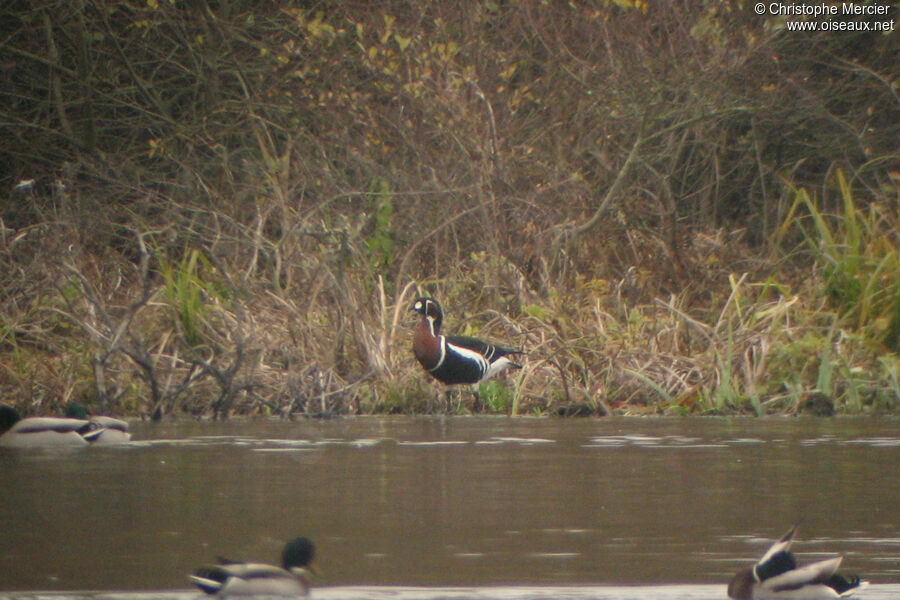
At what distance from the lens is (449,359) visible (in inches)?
472

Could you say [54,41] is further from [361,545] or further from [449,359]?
[361,545]

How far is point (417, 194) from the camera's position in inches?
581

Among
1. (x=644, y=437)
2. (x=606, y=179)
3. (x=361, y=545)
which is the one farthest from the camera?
(x=606, y=179)

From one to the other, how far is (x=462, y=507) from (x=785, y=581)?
2336 millimetres

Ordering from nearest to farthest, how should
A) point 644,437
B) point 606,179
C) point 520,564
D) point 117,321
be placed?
1. point 520,564
2. point 644,437
3. point 117,321
4. point 606,179

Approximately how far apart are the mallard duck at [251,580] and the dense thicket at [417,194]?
→ 6376 mm

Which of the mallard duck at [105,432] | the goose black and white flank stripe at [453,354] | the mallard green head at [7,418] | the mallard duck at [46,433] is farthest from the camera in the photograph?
the goose black and white flank stripe at [453,354]

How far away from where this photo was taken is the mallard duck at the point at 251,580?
200 inches

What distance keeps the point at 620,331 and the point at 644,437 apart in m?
2.96

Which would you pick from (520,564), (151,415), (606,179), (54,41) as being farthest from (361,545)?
(54,41)

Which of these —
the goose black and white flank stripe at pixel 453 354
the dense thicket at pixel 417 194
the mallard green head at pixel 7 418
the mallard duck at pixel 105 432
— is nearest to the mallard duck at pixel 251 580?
the mallard duck at pixel 105 432

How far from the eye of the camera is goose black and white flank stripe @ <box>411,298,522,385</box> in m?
12.0

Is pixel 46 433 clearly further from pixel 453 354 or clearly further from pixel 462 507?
pixel 462 507

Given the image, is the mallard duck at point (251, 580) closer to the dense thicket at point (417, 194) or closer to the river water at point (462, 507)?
the river water at point (462, 507)
